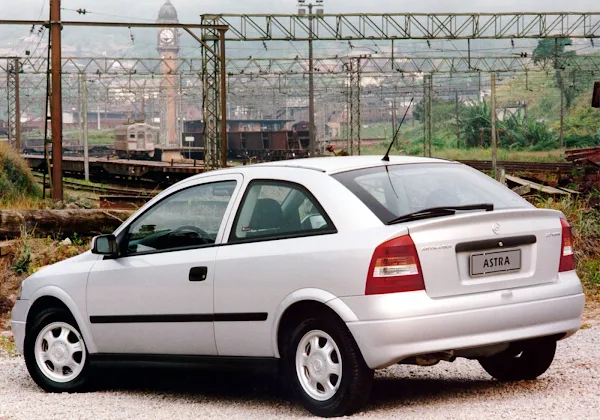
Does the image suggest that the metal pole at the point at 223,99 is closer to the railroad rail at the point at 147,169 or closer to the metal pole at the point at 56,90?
the metal pole at the point at 56,90

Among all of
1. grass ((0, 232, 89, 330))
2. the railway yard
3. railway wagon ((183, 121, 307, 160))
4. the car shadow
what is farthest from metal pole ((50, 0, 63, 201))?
railway wagon ((183, 121, 307, 160))

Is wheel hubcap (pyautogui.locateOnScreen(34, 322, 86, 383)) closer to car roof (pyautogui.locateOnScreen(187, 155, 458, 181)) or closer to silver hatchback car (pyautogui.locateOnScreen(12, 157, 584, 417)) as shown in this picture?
silver hatchback car (pyautogui.locateOnScreen(12, 157, 584, 417))

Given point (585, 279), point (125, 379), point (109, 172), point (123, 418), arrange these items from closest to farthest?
1. point (123, 418)
2. point (125, 379)
3. point (585, 279)
4. point (109, 172)

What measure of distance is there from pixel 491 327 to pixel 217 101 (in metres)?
30.7

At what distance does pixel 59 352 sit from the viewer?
26.8 ft

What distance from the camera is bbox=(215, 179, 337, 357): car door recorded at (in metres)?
6.48

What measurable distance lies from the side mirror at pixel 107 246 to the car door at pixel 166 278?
0.08m

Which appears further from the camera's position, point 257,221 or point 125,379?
point 125,379

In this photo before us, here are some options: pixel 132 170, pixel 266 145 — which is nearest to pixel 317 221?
pixel 132 170

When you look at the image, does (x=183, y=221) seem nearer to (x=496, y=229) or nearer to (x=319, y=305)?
(x=319, y=305)

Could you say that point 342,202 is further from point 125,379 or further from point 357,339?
point 125,379

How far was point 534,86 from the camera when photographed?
395 feet

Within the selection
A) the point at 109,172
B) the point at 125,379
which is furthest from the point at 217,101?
the point at 125,379

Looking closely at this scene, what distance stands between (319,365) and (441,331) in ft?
2.51
